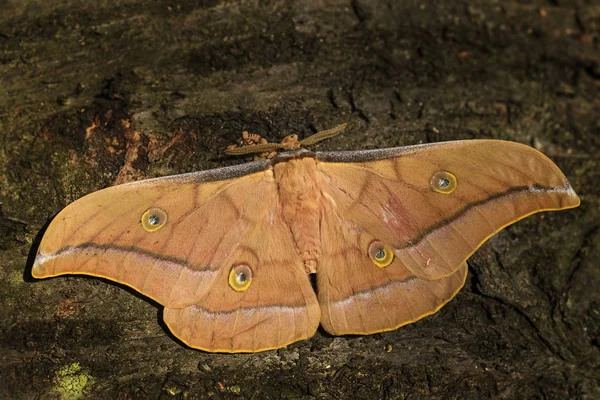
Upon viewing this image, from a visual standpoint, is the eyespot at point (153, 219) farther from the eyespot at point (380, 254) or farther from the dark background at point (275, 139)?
the eyespot at point (380, 254)

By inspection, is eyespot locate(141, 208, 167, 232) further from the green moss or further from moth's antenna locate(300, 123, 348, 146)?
moth's antenna locate(300, 123, 348, 146)

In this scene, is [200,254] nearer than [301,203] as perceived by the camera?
Yes

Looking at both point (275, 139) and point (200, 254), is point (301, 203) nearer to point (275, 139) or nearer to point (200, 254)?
point (275, 139)

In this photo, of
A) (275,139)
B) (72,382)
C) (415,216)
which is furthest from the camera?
(275,139)

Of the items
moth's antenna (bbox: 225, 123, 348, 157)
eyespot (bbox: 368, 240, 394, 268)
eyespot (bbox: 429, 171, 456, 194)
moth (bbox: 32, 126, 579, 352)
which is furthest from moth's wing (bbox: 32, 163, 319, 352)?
eyespot (bbox: 429, 171, 456, 194)

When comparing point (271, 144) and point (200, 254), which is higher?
point (271, 144)

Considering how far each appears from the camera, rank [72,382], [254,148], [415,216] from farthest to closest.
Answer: [254,148]
[415,216]
[72,382]

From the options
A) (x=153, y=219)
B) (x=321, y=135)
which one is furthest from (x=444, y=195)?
(x=153, y=219)
